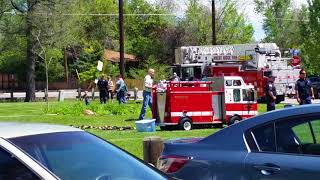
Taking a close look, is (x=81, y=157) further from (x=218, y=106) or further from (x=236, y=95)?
(x=236, y=95)

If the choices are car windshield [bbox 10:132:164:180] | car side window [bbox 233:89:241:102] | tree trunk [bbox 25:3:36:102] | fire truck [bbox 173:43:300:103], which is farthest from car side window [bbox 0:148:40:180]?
tree trunk [bbox 25:3:36:102]

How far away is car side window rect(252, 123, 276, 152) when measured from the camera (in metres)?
5.79

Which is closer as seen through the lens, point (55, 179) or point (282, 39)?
point (55, 179)

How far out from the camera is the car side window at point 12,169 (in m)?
4.21

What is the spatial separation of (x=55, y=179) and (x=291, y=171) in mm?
2226

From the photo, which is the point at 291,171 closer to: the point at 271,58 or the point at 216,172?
the point at 216,172

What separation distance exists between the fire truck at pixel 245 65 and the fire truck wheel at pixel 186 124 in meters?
17.5

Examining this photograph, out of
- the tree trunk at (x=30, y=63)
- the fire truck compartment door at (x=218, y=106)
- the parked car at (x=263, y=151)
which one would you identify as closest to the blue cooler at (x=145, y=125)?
the fire truck compartment door at (x=218, y=106)

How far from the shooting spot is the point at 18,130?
15.5 ft

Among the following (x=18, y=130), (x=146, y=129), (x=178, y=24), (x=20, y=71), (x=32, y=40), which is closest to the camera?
(x=18, y=130)

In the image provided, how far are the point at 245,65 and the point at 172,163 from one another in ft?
106

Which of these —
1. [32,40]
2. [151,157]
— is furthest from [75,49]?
[151,157]

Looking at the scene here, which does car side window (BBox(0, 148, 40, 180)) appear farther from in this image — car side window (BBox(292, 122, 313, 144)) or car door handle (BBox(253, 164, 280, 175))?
car side window (BBox(292, 122, 313, 144))

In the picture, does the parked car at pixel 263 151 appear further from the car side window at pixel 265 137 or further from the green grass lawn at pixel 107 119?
the green grass lawn at pixel 107 119
